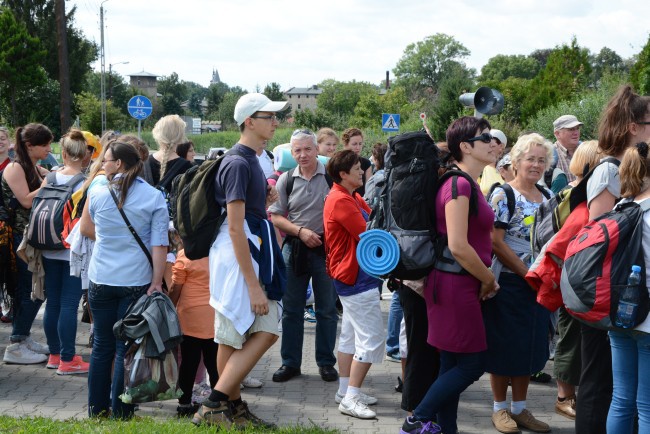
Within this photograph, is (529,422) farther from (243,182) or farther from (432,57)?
(432,57)

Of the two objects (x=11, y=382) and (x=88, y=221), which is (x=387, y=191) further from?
(x=11, y=382)

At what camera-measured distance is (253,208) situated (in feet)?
15.4

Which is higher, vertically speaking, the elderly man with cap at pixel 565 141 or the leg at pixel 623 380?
the elderly man with cap at pixel 565 141

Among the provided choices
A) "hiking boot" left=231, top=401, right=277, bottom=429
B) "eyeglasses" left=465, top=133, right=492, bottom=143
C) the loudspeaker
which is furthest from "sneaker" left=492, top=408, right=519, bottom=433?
the loudspeaker

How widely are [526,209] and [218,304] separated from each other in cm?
224

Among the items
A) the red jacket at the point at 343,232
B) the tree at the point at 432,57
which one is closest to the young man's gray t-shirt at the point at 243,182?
the red jacket at the point at 343,232

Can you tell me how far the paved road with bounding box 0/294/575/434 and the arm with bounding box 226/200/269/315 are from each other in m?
1.05

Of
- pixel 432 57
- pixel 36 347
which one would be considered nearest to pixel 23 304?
pixel 36 347

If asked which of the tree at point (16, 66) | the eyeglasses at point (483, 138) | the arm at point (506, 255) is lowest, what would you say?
the arm at point (506, 255)

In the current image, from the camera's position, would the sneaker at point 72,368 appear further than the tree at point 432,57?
No

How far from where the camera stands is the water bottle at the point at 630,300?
140 inches

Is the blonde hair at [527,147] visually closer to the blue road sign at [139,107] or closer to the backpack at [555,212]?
the backpack at [555,212]

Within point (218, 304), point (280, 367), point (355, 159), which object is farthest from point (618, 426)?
point (280, 367)

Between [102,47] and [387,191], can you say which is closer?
[387,191]
